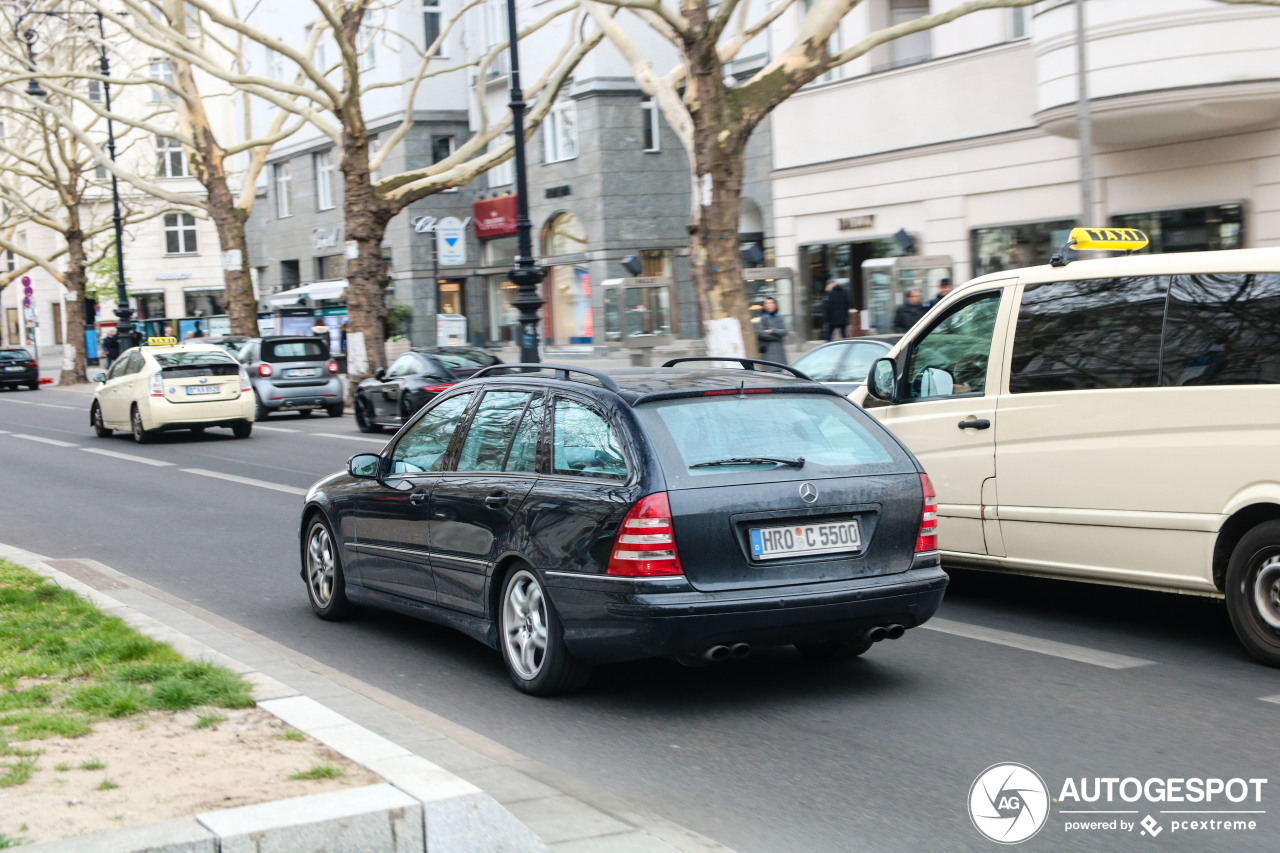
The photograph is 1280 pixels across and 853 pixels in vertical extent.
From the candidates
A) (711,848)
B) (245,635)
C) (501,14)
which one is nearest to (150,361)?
(245,635)

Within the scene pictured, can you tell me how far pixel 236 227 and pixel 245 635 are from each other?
31.5 m

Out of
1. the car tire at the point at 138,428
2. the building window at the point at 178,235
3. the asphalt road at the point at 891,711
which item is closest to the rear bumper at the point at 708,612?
the asphalt road at the point at 891,711

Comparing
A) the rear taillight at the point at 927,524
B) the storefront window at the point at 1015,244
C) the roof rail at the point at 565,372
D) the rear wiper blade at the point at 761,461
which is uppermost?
the storefront window at the point at 1015,244

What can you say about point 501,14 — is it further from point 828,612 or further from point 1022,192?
point 828,612

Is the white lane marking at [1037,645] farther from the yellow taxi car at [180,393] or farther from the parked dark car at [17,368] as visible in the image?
the parked dark car at [17,368]

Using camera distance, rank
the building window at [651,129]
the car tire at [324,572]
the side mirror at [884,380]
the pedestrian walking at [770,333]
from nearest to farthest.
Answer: the car tire at [324,572]
the side mirror at [884,380]
the pedestrian walking at [770,333]
the building window at [651,129]

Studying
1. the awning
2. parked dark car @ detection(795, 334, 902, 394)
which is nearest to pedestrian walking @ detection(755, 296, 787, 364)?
parked dark car @ detection(795, 334, 902, 394)

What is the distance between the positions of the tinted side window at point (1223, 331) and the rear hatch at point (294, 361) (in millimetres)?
23111

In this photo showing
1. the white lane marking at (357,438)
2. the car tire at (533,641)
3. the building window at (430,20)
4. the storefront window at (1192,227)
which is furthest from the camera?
the building window at (430,20)

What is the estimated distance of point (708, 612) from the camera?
582cm

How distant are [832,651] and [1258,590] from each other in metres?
1.93

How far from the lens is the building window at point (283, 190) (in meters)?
57.8

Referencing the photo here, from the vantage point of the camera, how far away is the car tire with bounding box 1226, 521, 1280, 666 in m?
6.51

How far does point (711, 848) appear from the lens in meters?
4.43
